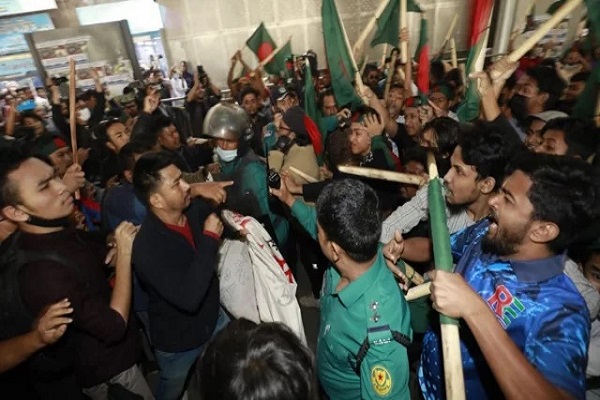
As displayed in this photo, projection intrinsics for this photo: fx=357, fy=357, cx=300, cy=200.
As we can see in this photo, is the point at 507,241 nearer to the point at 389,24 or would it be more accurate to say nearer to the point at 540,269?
the point at 540,269

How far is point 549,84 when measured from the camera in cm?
430

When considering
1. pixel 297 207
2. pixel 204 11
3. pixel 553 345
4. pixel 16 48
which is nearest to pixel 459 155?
pixel 297 207

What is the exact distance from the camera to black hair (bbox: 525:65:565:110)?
429cm

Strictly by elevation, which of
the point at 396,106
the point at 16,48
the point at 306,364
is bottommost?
the point at 396,106

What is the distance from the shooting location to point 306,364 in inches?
47.4

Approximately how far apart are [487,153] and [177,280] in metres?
2.17

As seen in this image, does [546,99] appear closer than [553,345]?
No

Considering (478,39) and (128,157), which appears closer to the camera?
(478,39)

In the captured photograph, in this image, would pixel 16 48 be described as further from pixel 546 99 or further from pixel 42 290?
pixel 546 99

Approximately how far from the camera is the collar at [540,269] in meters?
1.48

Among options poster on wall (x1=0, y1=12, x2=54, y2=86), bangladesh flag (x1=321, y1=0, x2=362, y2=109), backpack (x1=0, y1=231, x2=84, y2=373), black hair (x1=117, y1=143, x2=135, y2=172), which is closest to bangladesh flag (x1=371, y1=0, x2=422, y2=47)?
bangladesh flag (x1=321, y1=0, x2=362, y2=109)

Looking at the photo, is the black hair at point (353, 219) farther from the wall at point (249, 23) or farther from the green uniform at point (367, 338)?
the wall at point (249, 23)

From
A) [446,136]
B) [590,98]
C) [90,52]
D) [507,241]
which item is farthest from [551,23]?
[90,52]

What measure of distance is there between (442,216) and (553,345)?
1.99 ft
